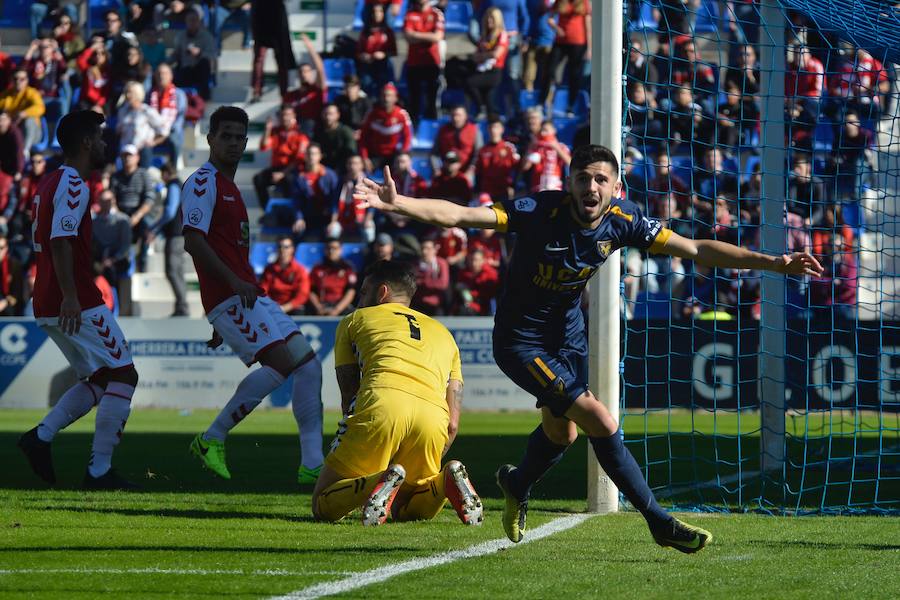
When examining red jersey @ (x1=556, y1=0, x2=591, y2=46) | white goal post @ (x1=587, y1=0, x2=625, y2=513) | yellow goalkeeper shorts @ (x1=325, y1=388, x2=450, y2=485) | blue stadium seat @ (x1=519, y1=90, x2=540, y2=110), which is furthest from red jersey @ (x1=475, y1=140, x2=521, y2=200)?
yellow goalkeeper shorts @ (x1=325, y1=388, x2=450, y2=485)

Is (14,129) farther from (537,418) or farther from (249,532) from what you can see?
(249,532)

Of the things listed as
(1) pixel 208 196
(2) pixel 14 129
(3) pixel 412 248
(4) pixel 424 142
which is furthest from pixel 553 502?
(2) pixel 14 129

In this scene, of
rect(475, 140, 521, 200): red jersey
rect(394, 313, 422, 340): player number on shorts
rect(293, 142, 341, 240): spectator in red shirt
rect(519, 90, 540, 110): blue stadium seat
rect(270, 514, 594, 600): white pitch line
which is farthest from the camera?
rect(519, 90, 540, 110): blue stadium seat

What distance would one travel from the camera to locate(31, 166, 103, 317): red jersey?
7.97 metres

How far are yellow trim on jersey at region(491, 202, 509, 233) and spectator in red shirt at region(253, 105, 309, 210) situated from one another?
14316 mm

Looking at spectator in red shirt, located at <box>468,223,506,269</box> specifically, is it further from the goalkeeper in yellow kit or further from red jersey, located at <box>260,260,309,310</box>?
the goalkeeper in yellow kit

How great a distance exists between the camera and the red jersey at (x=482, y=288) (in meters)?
17.3

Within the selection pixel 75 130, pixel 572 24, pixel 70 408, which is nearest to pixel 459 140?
pixel 572 24

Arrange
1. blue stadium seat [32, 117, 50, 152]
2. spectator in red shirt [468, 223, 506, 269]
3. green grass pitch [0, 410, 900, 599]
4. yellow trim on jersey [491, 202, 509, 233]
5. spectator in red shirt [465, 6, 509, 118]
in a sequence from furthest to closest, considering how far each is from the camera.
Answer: blue stadium seat [32, 117, 50, 152] → spectator in red shirt [465, 6, 509, 118] → spectator in red shirt [468, 223, 506, 269] → yellow trim on jersey [491, 202, 509, 233] → green grass pitch [0, 410, 900, 599]

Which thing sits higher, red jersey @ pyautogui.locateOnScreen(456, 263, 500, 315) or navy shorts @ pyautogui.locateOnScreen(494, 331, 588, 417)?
navy shorts @ pyautogui.locateOnScreen(494, 331, 588, 417)

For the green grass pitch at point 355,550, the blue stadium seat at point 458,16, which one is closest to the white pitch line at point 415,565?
the green grass pitch at point 355,550

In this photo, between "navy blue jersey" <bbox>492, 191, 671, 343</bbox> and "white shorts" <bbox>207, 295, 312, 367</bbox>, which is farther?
"white shorts" <bbox>207, 295, 312, 367</bbox>

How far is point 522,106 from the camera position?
66.2ft

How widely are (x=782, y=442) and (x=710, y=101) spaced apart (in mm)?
9285
